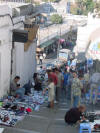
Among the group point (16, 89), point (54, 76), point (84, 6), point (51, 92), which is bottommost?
point (84, 6)

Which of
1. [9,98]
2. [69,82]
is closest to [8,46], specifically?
[9,98]

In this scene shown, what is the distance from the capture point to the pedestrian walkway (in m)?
9.50

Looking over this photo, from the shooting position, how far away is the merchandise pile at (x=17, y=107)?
1018 cm

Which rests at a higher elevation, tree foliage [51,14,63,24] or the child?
the child

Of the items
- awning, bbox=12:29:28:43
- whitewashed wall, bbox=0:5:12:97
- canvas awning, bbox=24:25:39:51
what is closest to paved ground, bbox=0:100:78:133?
whitewashed wall, bbox=0:5:12:97

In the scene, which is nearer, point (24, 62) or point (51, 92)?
point (51, 92)

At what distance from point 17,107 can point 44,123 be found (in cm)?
156

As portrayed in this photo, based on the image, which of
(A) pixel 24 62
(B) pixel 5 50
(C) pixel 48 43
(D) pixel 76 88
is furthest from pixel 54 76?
(C) pixel 48 43

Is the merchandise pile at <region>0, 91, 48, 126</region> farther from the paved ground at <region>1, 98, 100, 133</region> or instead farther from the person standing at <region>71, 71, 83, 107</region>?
the person standing at <region>71, 71, 83, 107</region>

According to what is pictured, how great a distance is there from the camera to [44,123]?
33.5ft

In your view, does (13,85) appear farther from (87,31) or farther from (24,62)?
(87,31)

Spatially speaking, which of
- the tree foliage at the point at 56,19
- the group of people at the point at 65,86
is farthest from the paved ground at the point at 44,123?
→ the tree foliage at the point at 56,19

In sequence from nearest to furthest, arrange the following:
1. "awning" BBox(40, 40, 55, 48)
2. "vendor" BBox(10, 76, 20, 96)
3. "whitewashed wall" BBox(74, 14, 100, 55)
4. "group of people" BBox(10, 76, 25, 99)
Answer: "group of people" BBox(10, 76, 25, 99), "vendor" BBox(10, 76, 20, 96), "whitewashed wall" BBox(74, 14, 100, 55), "awning" BBox(40, 40, 55, 48)

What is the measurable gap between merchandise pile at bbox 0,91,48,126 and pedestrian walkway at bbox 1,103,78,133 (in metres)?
0.25
